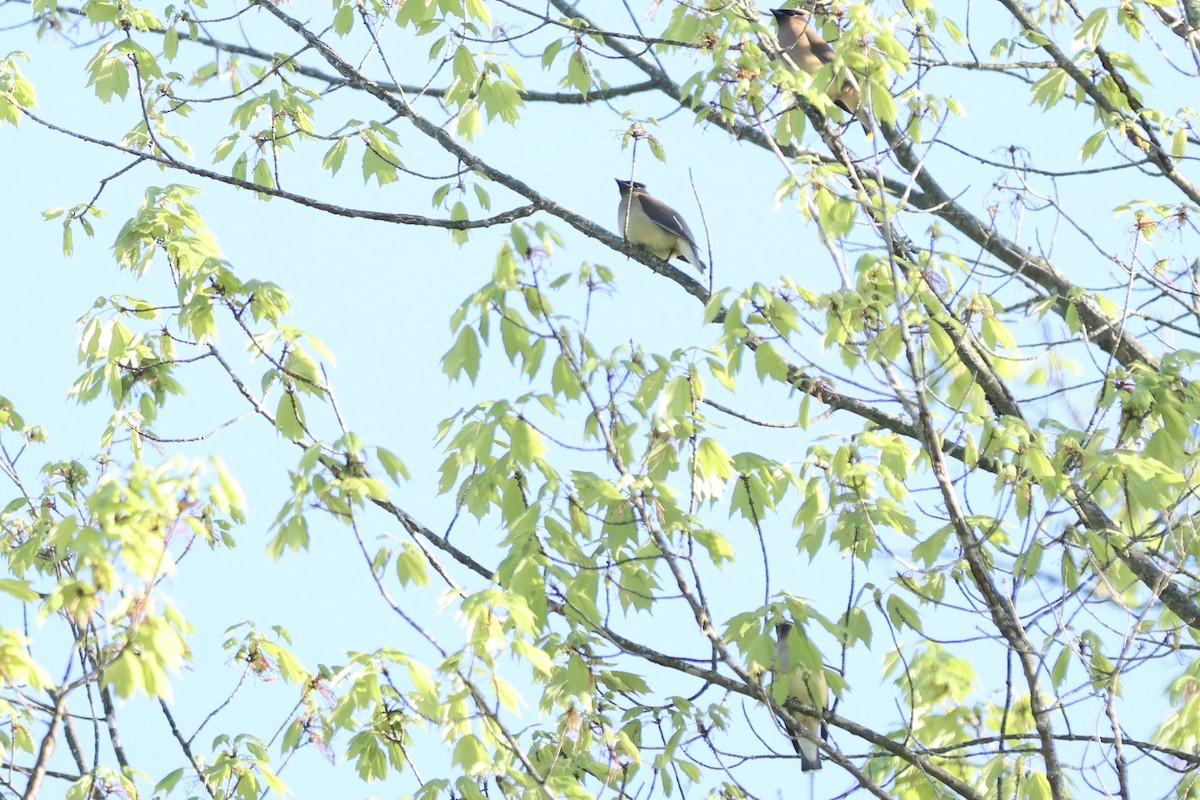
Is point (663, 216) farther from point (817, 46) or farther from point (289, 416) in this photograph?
point (289, 416)

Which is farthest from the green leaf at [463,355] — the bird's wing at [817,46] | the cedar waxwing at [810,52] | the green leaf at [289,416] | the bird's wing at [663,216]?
the bird's wing at [663,216]

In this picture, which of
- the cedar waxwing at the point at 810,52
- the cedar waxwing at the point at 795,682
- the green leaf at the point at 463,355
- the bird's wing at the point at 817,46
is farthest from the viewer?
the bird's wing at the point at 817,46

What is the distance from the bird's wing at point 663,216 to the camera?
796cm

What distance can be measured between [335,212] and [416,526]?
1580 millimetres

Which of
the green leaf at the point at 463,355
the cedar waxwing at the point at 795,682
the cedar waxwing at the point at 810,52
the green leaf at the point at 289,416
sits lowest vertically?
the cedar waxwing at the point at 795,682

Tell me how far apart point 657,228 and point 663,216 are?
0.30ft

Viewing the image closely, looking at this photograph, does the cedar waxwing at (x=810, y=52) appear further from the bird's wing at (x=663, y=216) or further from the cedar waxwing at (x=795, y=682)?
the cedar waxwing at (x=795, y=682)

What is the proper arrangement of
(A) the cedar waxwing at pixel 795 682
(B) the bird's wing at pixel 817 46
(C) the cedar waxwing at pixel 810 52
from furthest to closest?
(B) the bird's wing at pixel 817 46 → (C) the cedar waxwing at pixel 810 52 → (A) the cedar waxwing at pixel 795 682

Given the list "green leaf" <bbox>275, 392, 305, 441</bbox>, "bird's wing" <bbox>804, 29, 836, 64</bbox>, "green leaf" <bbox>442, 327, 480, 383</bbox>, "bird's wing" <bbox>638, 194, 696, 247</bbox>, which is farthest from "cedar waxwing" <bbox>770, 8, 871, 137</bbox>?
"green leaf" <bbox>275, 392, 305, 441</bbox>

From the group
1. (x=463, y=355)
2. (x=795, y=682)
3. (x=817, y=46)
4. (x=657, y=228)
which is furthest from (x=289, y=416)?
(x=657, y=228)

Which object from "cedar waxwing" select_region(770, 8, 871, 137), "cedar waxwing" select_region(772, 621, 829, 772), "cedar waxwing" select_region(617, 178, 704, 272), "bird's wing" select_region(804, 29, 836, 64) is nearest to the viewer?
"cedar waxwing" select_region(772, 621, 829, 772)

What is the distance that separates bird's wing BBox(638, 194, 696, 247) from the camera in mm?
7957

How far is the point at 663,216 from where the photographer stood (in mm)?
8000

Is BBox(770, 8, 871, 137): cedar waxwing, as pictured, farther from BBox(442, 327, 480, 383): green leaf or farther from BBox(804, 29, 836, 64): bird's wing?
BBox(442, 327, 480, 383): green leaf
